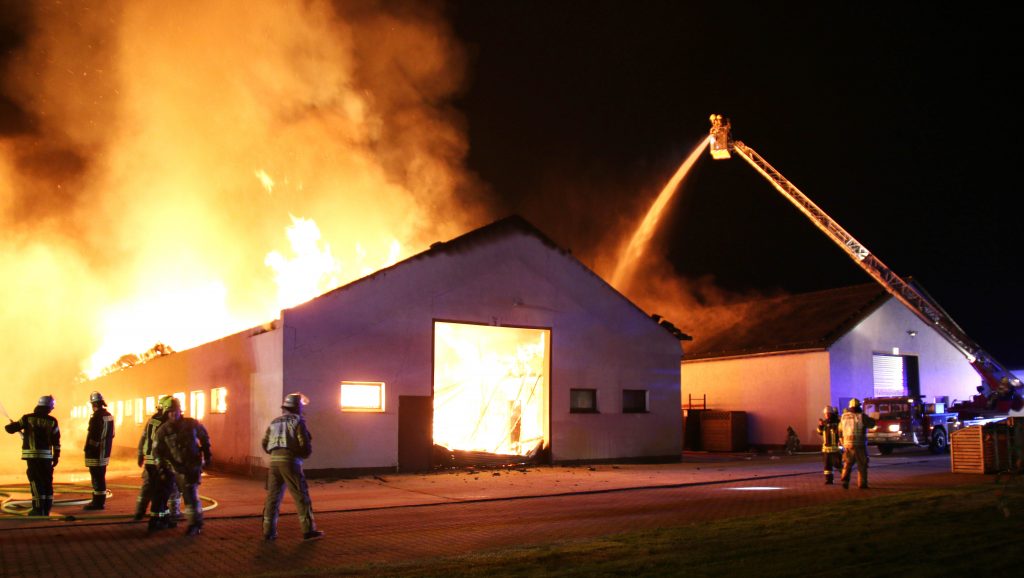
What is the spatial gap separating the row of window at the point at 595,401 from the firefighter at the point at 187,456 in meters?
13.2

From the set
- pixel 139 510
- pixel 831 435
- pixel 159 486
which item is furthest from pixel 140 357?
pixel 831 435

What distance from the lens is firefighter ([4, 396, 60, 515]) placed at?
39.2 feet

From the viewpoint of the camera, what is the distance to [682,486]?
17.0m

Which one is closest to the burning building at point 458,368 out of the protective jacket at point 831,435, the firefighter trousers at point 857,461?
the protective jacket at point 831,435

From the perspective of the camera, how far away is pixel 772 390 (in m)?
31.8

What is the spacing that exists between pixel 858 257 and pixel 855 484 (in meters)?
17.3

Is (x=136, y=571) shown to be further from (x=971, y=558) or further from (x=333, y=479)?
(x=333, y=479)

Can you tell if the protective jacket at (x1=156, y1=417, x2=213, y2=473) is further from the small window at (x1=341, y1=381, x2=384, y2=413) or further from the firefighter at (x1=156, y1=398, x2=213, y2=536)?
the small window at (x1=341, y1=381, x2=384, y2=413)

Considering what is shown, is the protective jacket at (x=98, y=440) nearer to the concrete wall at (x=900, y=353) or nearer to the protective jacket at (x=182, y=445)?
the protective jacket at (x=182, y=445)

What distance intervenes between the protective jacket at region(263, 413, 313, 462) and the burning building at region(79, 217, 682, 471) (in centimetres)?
846

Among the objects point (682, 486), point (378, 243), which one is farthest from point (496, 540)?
Answer: point (378, 243)

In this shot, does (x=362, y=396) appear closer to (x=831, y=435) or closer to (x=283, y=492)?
(x=283, y=492)

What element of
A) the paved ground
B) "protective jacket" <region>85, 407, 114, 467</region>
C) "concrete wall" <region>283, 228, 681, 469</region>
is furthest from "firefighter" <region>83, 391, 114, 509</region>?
"concrete wall" <region>283, 228, 681, 469</region>

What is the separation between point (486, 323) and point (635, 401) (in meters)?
5.61
